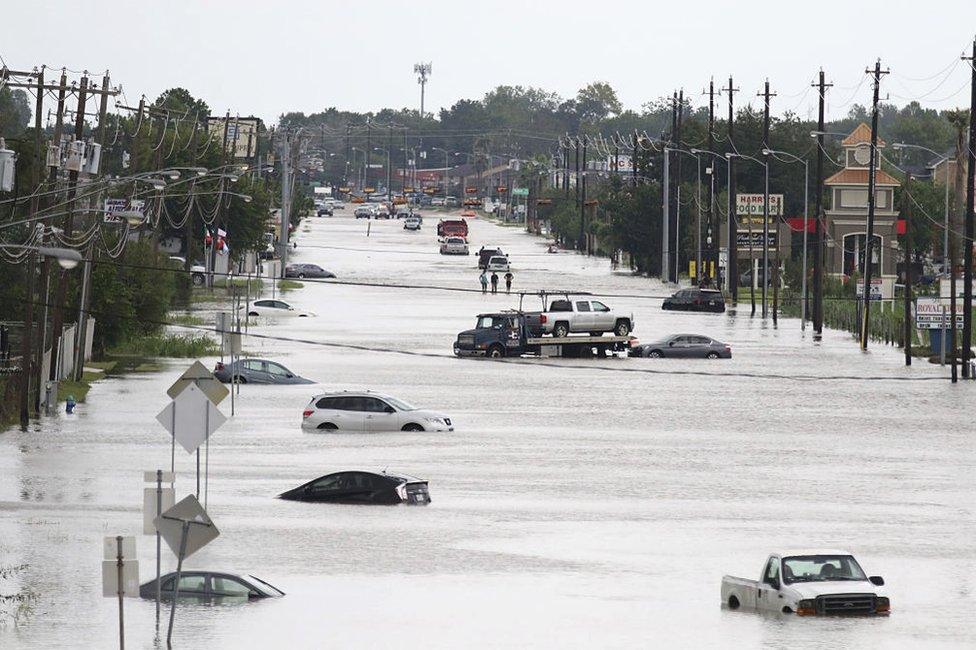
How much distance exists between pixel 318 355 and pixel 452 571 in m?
46.4

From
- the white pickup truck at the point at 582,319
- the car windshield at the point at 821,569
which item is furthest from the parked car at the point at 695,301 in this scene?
the car windshield at the point at 821,569

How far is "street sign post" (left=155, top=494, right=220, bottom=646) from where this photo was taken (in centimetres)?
2500

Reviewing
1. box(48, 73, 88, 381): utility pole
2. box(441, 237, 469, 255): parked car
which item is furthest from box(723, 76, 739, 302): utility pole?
box(48, 73, 88, 381): utility pole

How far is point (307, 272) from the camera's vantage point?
124m

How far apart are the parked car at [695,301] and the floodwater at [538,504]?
75.2 feet

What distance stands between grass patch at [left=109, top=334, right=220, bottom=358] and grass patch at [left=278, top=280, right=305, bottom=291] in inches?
1343

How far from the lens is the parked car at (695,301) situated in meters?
104

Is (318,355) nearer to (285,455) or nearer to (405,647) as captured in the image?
(285,455)

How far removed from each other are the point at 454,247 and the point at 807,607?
416 feet

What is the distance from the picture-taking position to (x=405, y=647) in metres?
26.0

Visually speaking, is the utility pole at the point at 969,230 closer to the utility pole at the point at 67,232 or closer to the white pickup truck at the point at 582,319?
the white pickup truck at the point at 582,319

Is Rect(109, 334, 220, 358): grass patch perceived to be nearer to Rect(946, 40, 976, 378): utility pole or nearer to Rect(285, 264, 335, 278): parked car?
Rect(946, 40, 976, 378): utility pole

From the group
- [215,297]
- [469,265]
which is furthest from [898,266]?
[215,297]

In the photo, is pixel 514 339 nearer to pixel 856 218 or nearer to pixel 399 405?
pixel 399 405
